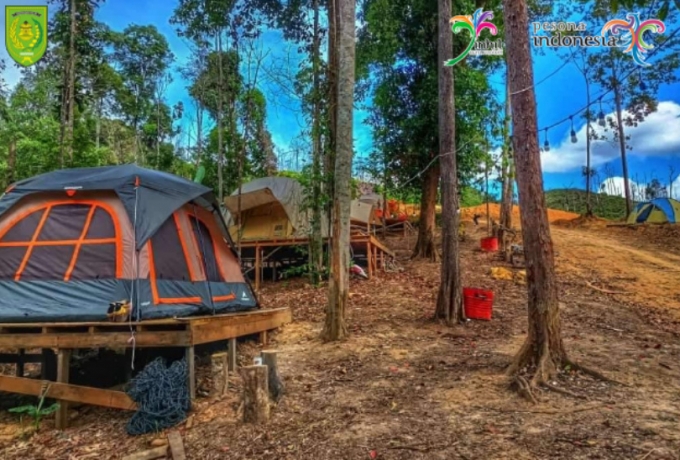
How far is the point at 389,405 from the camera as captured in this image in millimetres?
3695

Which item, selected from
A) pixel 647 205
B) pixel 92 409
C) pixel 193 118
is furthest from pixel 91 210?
pixel 647 205

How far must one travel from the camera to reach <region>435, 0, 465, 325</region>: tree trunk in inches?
262

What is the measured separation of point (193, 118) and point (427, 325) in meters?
15.7

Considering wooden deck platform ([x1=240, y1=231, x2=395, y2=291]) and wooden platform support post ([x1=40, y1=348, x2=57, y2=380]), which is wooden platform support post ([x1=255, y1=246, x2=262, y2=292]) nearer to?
wooden deck platform ([x1=240, y1=231, x2=395, y2=291])

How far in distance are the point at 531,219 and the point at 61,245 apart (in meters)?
5.04

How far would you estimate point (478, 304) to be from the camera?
22.1 feet

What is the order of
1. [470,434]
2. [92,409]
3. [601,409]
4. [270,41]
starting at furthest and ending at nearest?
[270,41]
[92,409]
[601,409]
[470,434]

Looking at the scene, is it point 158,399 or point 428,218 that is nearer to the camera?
point 158,399

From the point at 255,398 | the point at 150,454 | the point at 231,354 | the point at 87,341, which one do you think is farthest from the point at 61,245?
the point at 255,398

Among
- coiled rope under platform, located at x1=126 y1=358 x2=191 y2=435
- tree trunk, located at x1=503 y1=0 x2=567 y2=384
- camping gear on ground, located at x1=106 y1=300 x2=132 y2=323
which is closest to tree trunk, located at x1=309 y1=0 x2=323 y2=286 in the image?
tree trunk, located at x1=503 y1=0 x2=567 y2=384

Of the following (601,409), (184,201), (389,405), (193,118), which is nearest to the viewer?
(601,409)

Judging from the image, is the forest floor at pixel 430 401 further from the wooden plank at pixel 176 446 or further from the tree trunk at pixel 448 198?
the tree trunk at pixel 448 198

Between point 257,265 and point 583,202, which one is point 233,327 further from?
point 583,202

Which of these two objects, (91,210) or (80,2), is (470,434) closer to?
(91,210)
